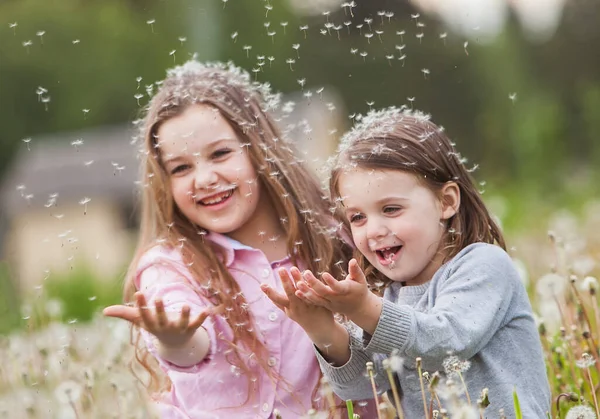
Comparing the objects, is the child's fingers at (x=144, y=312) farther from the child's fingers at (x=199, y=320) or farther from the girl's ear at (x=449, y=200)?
the girl's ear at (x=449, y=200)

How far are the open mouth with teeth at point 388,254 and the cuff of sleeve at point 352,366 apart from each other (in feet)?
0.72

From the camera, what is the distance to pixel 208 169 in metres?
3.04

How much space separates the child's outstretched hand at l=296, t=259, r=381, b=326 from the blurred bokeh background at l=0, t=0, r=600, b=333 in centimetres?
63

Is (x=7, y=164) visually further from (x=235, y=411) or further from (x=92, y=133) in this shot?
(x=235, y=411)

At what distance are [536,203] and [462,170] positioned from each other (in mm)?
9112

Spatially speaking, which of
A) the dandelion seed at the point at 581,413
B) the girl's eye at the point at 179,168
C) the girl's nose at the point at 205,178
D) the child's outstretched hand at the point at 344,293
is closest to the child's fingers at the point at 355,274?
the child's outstretched hand at the point at 344,293

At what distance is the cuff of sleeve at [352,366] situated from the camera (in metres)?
2.56

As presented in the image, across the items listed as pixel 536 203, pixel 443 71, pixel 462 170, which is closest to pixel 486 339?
pixel 462 170

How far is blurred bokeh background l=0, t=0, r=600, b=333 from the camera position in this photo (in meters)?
9.00

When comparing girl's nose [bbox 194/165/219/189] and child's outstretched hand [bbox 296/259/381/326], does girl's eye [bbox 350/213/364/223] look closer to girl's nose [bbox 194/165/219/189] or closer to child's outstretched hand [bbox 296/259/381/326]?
child's outstretched hand [bbox 296/259/381/326]

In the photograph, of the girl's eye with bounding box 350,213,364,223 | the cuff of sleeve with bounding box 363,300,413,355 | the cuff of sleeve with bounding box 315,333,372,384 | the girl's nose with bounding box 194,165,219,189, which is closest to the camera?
the cuff of sleeve with bounding box 363,300,413,355

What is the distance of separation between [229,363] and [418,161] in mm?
876

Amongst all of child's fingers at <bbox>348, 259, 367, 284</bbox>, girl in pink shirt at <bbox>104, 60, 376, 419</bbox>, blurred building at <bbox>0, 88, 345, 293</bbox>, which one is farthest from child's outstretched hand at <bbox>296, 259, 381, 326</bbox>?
blurred building at <bbox>0, 88, 345, 293</bbox>

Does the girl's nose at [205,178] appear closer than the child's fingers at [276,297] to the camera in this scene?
No
